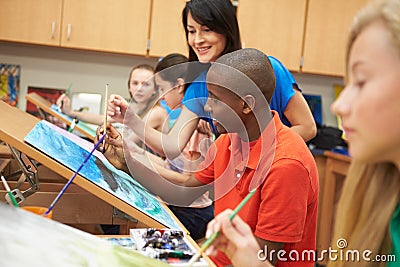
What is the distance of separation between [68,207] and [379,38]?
98cm

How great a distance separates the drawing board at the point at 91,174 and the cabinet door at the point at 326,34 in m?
2.57

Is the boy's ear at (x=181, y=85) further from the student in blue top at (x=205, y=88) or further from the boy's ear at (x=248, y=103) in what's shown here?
the boy's ear at (x=248, y=103)

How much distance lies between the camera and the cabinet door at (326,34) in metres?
3.76

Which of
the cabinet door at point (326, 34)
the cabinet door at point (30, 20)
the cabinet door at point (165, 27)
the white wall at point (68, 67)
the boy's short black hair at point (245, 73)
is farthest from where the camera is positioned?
the cabinet door at point (326, 34)

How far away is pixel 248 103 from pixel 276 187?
23cm

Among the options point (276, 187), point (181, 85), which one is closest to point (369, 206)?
point (276, 187)

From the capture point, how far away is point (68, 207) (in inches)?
55.2

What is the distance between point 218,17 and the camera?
1.84 meters

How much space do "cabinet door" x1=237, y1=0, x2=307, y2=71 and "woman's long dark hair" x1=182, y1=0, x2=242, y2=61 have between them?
5.93 ft

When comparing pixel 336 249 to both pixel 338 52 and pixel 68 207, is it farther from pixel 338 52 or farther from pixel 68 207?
pixel 338 52

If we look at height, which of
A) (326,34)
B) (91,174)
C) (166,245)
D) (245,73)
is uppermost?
(326,34)

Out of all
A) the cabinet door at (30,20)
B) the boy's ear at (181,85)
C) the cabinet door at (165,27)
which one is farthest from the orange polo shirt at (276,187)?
the cabinet door at (30,20)

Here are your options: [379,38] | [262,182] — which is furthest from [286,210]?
[379,38]

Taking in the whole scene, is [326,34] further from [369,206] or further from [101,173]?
[369,206]
